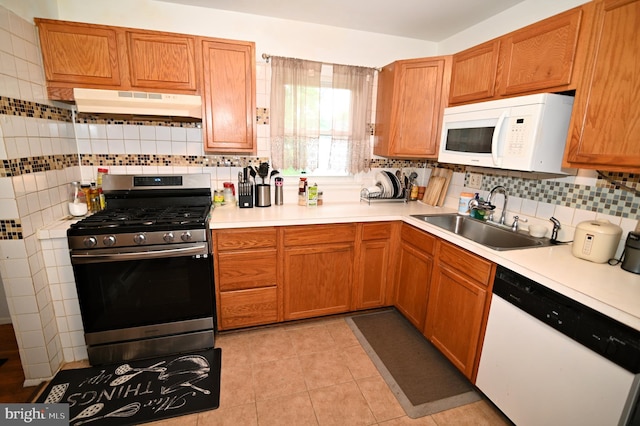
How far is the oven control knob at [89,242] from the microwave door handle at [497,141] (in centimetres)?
252

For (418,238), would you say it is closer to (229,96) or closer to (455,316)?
(455,316)

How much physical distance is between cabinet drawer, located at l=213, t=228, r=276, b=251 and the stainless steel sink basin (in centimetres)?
121

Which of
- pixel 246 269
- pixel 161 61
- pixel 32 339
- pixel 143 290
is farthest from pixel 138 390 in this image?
pixel 161 61

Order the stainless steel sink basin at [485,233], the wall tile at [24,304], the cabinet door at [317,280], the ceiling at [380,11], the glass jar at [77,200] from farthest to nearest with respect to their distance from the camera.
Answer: the cabinet door at [317,280] → the ceiling at [380,11] → the glass jar at [77,200] → the stainless steel sink basin at [485,233] → the wall tile at [24,304]

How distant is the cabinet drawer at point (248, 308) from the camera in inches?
87.2

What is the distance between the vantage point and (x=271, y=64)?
8.21 feet

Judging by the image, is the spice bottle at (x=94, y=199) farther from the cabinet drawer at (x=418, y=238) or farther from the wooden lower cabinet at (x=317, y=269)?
the cabinet drawer at (x=418, y=238)

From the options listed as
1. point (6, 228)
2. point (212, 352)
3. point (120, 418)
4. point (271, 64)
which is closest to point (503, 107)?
point (271, 64)

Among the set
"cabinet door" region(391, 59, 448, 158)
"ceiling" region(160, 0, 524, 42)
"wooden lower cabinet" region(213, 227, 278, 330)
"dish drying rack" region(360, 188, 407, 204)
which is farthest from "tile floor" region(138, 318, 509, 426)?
"ceiling" region(160, 0, 524, 42)

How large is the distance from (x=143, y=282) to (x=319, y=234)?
4.09 feet

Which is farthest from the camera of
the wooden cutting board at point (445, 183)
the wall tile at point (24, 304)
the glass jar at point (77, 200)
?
the wooden cutting board at point (445, 183)

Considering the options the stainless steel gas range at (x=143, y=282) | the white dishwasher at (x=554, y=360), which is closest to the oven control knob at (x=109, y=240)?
the stainless steel gas range at (x=143, y=282)

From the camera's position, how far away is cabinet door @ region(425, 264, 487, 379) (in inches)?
69.5

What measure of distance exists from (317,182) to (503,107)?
63.0 inches
